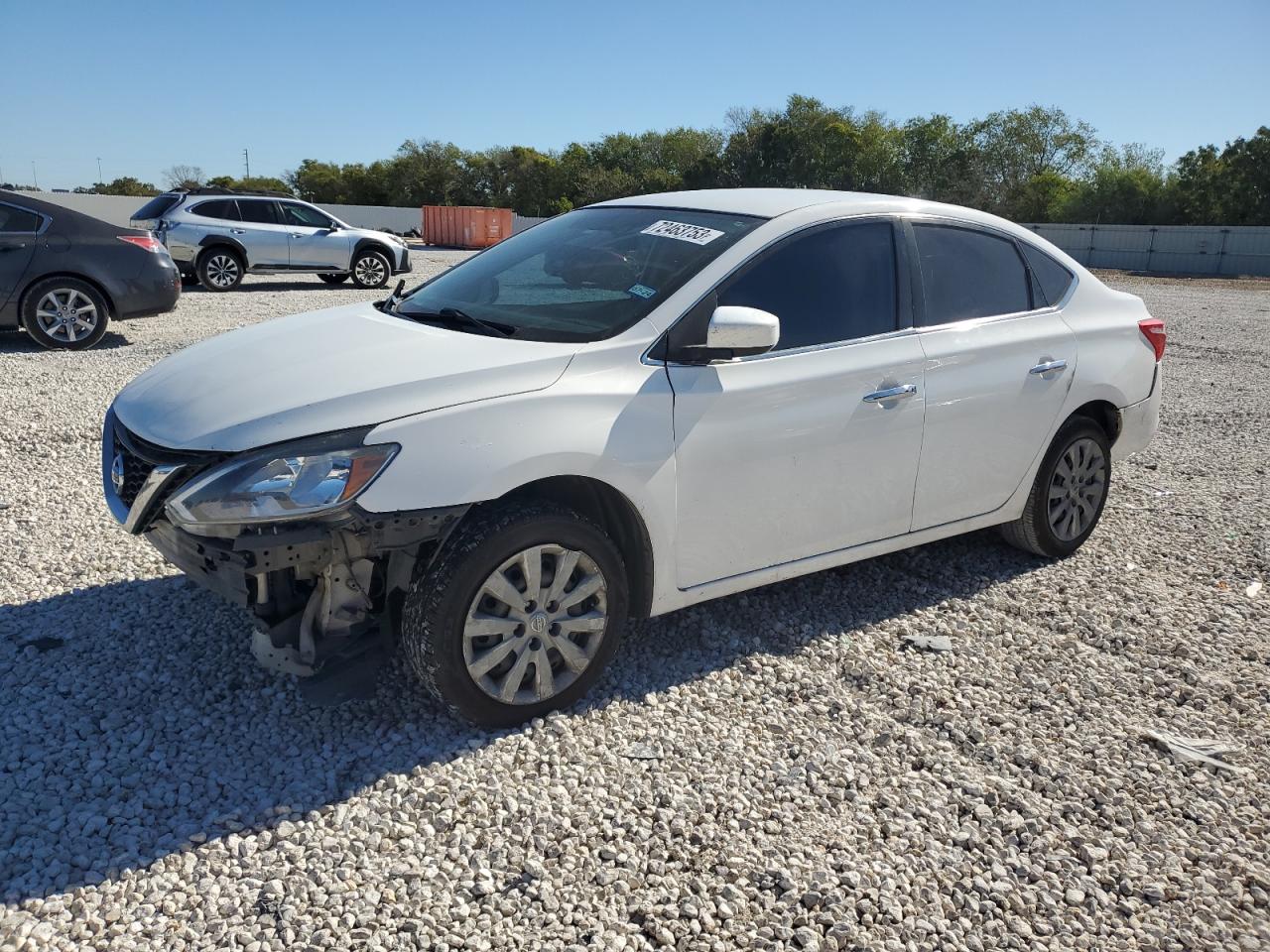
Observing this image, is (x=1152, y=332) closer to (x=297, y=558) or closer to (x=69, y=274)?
(x=297, y=558)

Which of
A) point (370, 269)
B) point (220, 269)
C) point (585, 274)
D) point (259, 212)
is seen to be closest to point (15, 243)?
point (220, 269)

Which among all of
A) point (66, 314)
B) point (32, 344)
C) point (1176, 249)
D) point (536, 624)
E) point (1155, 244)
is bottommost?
point (536, 624)

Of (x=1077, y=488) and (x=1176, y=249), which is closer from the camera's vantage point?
(x=1077, y=488)

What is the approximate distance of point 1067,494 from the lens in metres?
5.09

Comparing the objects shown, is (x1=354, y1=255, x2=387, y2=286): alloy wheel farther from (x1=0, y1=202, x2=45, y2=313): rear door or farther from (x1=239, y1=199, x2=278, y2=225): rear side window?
(x1=0, y1=202, x2=45, y2=313): rear door

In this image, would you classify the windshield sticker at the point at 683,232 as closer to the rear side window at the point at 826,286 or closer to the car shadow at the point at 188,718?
the rear side window at the point at 826,286

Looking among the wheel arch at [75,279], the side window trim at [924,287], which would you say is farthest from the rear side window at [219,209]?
the side window trim at [924,287]

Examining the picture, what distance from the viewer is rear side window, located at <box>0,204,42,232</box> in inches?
377

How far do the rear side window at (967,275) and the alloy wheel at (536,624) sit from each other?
1.99 metres

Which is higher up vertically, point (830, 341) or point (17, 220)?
point (17, 220)

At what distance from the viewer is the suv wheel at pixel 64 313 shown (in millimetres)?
9852

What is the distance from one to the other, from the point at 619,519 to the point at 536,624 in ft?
1.63

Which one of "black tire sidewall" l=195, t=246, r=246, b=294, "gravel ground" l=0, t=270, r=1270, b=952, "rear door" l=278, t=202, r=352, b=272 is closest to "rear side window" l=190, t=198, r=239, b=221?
"black tire sidewall" l=195, t=246, r=246, b=294

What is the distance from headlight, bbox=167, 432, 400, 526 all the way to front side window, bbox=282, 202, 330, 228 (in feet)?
52.4
